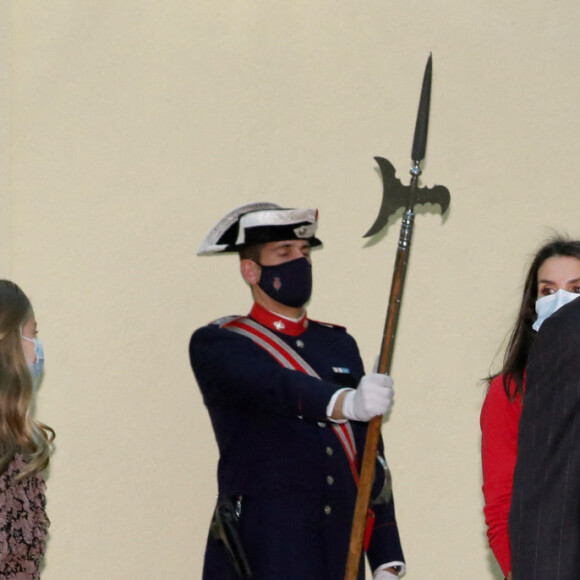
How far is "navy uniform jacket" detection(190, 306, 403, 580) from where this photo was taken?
11.3 ft

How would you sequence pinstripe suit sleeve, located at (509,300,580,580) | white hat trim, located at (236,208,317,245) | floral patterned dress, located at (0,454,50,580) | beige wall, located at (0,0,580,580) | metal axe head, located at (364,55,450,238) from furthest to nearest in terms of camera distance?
beige wall, located at (0,0,580,580), white hat trim, located at (236,208,317,245), metal axe head, located at (364,55,450,238), floral patterned dress, located at (0,454,50,580), pinstripe suit sleeve, located at (509,300,580,580)

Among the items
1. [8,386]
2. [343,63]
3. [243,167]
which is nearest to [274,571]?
[8,386]

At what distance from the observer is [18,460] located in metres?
2.97

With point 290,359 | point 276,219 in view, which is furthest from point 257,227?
point 290,359

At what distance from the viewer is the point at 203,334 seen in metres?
3.60

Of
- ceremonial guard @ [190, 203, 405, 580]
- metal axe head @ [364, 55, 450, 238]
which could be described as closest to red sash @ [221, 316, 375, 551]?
ceremonial guard @ [190, 203, 405, 580]

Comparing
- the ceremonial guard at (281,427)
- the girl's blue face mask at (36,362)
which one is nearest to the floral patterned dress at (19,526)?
the girl's blue face mask at (36,362)

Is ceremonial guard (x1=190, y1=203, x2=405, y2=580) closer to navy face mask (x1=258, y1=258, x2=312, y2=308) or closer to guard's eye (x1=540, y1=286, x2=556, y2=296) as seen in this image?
navy face mask (x1=258, y1=258, x2=312, y2=308)

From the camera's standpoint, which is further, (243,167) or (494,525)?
(243,167)

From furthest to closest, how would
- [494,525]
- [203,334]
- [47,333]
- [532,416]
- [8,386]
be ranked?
1. [47,333]
2. [203,334]
3. [494,525]
4. [8,386]
5. [532,416]

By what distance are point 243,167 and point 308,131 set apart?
275 mm

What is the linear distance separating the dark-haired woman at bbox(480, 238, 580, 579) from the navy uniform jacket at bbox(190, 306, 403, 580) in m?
0.42

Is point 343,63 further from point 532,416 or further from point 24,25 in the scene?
point 532,416

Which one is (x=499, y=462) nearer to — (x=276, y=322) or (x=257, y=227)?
(x=276, y=322)
